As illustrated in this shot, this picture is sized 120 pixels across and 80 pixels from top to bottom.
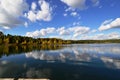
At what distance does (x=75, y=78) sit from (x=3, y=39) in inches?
5908

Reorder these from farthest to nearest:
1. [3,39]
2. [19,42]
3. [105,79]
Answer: [19,42] < [3,39] < [105,79]

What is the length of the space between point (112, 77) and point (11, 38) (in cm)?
16426

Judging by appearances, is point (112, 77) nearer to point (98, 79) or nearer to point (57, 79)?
point (98, 79)

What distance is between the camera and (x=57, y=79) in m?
25.3

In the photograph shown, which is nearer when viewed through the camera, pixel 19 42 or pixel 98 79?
pixel 98 79

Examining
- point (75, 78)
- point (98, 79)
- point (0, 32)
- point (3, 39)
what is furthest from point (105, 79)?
point (0, 32)

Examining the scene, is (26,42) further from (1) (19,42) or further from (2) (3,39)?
(2) (3,39)

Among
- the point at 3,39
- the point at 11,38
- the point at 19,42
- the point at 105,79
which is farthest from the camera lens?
the point at 19,42

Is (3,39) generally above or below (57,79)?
above

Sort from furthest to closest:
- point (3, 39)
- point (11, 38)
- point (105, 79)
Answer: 1. point (11, 38)
2. point (3, 39)
3. point (105, 79)

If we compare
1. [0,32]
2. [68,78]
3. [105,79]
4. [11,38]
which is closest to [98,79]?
[105,79]

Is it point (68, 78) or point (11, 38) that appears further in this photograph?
point (11, 38)

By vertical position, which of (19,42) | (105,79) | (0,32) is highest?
(0,32)

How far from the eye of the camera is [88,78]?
25812mm
